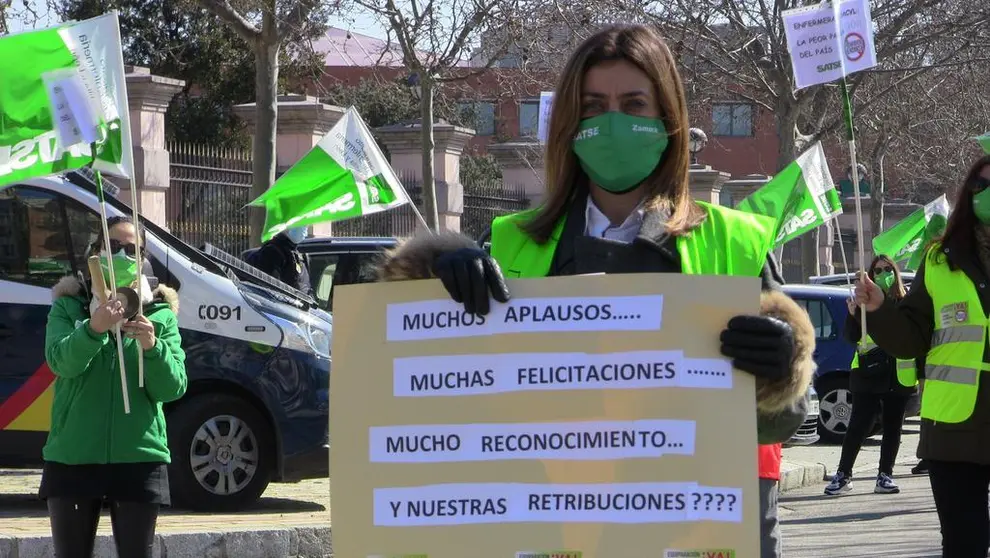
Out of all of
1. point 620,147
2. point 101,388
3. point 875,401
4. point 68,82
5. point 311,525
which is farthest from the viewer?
point 875,401

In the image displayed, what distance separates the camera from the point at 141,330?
5.81 m

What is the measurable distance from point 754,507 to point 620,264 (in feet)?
1.69

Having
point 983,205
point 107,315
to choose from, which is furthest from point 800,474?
point 107,315

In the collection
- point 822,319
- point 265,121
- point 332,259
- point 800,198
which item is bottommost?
point 822,319

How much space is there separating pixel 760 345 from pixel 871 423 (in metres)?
10.1

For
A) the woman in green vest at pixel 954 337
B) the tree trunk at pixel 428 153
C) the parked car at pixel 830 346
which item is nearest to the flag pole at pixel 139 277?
the woman in green vest at pixel 954 337

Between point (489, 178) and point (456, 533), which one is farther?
point (489, 178)

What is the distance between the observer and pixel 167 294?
6336mm

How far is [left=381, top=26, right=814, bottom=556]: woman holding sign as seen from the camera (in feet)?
9.61

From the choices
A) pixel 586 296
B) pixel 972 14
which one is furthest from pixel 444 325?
pixel 972 14

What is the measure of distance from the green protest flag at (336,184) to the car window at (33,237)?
7.02 feet

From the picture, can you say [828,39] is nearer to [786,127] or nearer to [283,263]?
[283,263]

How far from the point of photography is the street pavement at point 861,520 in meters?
9.41

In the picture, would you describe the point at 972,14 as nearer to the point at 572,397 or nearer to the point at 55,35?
the point at 55,35
